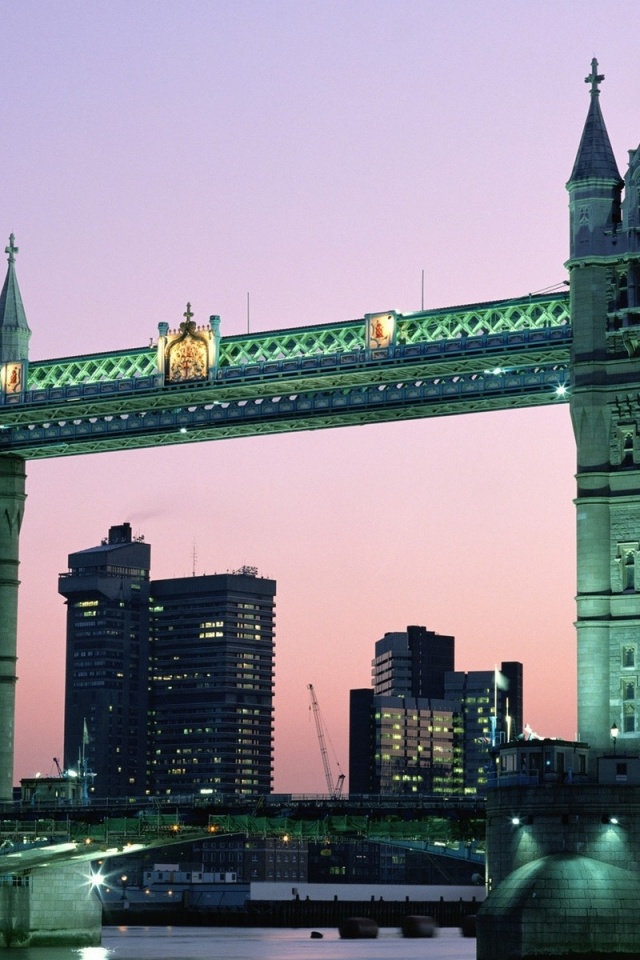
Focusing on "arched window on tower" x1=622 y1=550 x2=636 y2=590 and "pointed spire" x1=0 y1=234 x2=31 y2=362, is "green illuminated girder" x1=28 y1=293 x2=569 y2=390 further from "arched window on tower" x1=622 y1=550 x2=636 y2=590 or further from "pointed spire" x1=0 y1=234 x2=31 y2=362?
"arched window on tower" x1=622 y1=550 x2=636 y2=590

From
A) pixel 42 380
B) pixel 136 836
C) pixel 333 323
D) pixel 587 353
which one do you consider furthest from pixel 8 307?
pixel 587 353

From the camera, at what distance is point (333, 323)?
118 metres

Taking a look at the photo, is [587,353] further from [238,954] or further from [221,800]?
[238,954]

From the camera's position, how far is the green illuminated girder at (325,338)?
112 meters

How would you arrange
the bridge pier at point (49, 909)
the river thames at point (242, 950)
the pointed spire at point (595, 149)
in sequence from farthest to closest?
the river thames at point (242, 950), the bridge pier at point (49, 909), the pointed spire at point (595, 149)

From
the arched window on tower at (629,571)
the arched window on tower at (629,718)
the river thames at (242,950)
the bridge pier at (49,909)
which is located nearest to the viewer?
the arched window on tower at (629,718)

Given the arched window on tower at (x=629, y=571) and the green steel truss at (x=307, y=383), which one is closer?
the arched window on tower at (x=629, y=571)

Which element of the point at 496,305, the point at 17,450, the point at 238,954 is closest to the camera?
the point at 496,305

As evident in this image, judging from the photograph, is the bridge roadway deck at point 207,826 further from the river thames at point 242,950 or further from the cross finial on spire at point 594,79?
the cross finial on spire at point 594,79

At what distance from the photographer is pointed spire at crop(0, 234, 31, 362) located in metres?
134

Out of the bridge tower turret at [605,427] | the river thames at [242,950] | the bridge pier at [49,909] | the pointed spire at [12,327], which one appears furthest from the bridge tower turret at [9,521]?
the bridge tower turret at [605,427]

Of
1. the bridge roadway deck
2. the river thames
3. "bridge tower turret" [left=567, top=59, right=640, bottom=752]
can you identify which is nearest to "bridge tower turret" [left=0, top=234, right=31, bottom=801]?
the bridge roadway deck

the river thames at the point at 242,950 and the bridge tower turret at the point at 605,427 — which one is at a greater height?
the bridge tower turret at the point at 605,427

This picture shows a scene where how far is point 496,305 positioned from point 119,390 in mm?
25847
